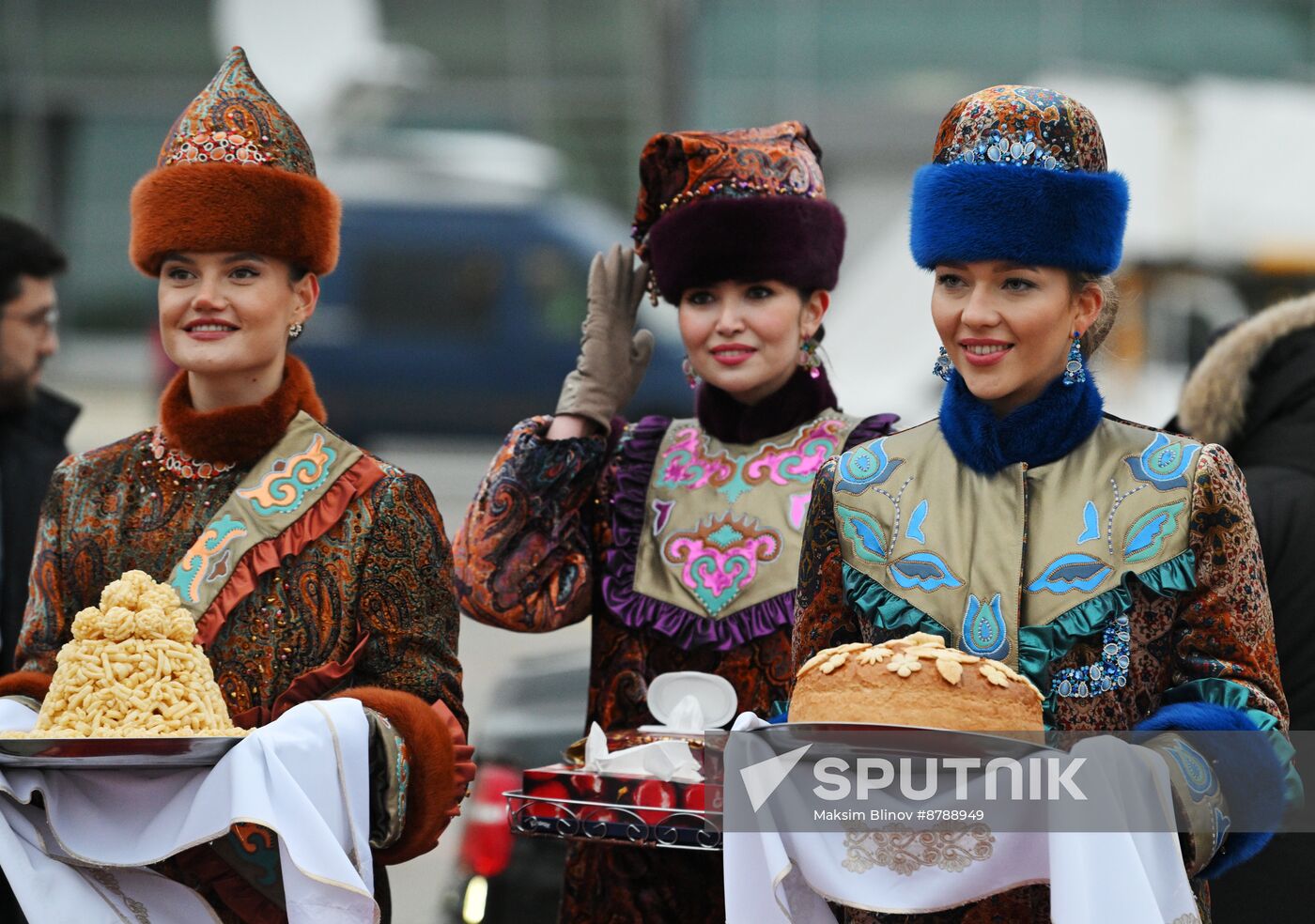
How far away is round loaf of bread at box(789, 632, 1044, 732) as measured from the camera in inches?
97.3

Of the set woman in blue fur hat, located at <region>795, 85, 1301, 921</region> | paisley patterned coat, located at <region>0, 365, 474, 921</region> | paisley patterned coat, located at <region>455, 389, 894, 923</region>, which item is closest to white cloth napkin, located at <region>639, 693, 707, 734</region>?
paisley patterned coat, located at <region>455, 389, 894, 923</region>

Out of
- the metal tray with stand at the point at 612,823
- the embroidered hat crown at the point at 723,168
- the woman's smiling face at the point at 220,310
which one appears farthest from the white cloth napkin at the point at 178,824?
the embroidered hat crown at the point at 723,168

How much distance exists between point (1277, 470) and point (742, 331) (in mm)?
1096

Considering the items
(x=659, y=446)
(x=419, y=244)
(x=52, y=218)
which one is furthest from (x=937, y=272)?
(x=52, y=218)

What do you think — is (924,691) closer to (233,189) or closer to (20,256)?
(233,189)

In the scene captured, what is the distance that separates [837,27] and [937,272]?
1788 cm

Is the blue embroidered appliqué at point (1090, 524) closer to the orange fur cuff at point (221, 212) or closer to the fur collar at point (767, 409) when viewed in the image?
the fur collar at point (767, 409)

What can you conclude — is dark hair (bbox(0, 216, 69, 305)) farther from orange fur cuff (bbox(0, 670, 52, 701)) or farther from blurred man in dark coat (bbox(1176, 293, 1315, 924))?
blurred man in dark coat (bbox(1176, 293, 1315, 924))

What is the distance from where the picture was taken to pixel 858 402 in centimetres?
1370

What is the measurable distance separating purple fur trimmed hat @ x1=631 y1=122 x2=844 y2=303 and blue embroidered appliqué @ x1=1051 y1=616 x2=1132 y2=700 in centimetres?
119

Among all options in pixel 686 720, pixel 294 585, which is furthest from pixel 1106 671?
pixel 294 585

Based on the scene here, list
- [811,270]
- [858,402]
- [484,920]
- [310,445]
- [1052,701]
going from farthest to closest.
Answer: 1. [858,402]
2. [484,920]
3. [811,270]
4. [310,445]
5. [1052,701]

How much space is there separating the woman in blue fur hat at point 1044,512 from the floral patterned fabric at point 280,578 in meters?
0.65

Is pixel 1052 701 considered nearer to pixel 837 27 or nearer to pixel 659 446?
pixel 659 446
